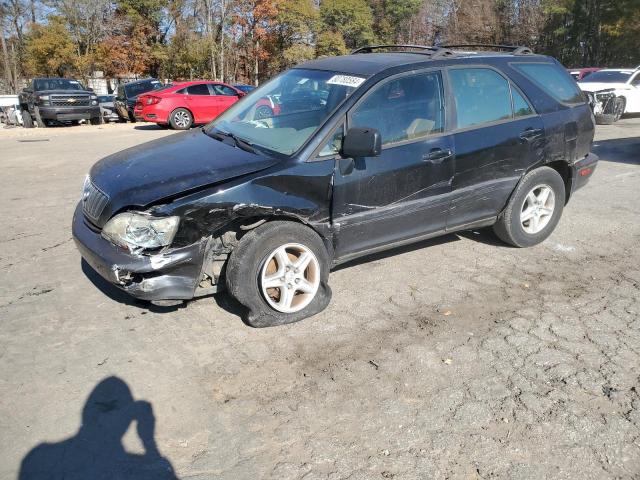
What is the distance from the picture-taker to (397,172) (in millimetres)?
4133

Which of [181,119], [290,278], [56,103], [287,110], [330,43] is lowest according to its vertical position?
[290,278]

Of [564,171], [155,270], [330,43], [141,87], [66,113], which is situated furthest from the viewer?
[330,43]

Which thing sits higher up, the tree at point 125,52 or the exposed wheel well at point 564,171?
the tree at point 125,52

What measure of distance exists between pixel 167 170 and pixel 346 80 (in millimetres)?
1531

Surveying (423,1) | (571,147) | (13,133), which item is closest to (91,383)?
(571,147)

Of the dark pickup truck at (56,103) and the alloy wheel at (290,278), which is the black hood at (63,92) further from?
the alloy wheel at (290,278)

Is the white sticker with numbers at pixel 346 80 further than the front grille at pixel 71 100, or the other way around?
the front grille at pixel 71 100

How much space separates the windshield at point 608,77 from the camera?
52.5 feet

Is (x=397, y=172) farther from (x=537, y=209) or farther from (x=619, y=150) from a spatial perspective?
(x=619, y=150)

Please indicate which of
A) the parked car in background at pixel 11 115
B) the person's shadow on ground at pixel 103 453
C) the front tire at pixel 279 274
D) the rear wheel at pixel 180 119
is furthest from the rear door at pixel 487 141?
the parked car in background at pixel 11 115

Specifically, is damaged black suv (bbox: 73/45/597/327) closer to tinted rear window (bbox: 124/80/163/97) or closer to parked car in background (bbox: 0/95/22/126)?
tinted rear window (bbox: 124/80/163/97)

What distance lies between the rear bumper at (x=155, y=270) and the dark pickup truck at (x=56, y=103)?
651 inches

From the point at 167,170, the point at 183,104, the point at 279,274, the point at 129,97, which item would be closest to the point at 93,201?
the point at 167,170

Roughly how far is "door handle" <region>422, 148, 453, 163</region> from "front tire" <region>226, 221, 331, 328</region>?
44.4 inches
